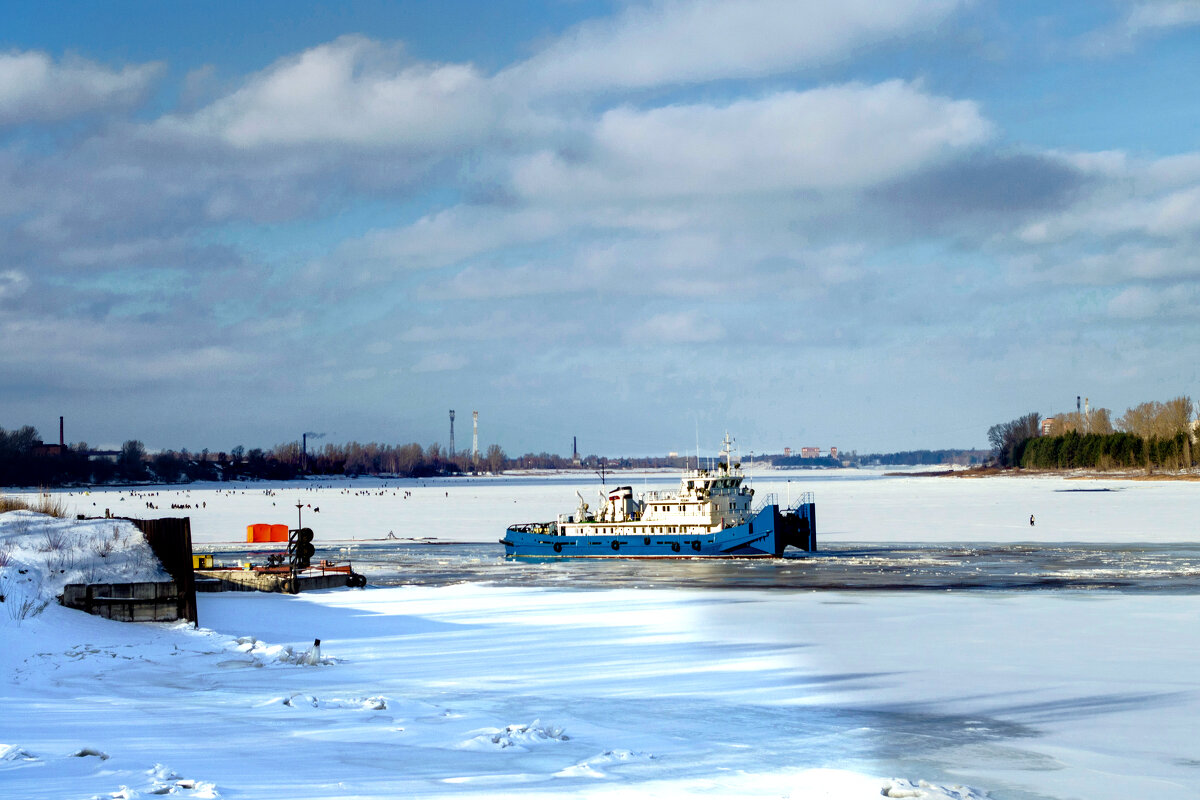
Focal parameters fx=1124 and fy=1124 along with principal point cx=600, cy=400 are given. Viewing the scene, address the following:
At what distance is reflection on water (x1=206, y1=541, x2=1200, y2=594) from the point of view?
4091cm

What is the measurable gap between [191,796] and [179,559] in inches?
679

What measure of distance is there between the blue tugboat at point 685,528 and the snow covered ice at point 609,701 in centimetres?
2698

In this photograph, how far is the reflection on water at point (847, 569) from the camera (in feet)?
134

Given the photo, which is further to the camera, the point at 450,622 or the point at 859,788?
the point at 450,622

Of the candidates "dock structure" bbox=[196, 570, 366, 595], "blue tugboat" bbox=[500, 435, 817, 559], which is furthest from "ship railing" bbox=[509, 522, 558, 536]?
"dock structure" bbox=[196, 570, 366, 595]

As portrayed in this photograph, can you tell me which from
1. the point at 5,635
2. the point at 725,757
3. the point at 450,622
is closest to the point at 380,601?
the point at 450,622

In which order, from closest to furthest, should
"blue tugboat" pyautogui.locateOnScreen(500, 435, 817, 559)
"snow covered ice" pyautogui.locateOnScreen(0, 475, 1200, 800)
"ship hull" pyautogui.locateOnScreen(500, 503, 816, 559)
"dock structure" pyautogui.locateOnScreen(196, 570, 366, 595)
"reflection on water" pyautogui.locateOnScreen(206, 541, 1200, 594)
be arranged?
1. "snow covered ice" pyautogui.locateOnScreen(0, 475, 1200, 800)
2. "dock structure" pyautogui.locateOnScreen(196, 570, 366, 595)
3. "reflection on water" pyautogui.locateOnScreen(206, 541, 1200, 594)
4. "ship hull" pyautogui.locateOnScreen(500, 503, 816, 559)
5. "blue tugboat" pyautogui.locateOnScreen(500, 435, 817, 559)

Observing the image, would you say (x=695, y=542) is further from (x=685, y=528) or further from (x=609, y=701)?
(x=609, y=701)

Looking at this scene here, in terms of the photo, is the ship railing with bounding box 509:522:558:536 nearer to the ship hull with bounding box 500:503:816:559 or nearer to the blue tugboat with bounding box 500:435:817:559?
the blue tugboat with bounding box 500:435:817:559

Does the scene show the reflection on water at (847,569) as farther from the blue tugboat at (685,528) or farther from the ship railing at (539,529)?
the ship railing at (539,529)

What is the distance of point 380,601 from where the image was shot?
116 ft

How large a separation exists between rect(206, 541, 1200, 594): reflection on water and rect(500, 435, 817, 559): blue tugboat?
5.37ft

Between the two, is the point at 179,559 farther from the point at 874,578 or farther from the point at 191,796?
the point at 874,578

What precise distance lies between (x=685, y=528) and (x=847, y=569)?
15.6m
